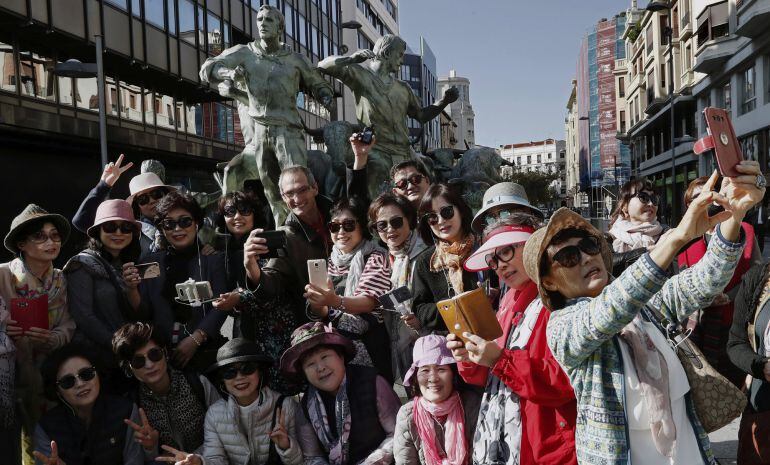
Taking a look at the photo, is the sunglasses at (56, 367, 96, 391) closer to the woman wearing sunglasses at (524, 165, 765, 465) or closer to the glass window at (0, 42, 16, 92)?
the woman wearing sunglasses at (524, 165, 765, 465)

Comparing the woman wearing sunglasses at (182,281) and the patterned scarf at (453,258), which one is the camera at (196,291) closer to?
the woman wearing sunglasses at (182,281)

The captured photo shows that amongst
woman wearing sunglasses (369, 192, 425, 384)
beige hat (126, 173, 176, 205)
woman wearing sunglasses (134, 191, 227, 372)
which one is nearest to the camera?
woman wearing sunglasses (369, 192, 425, 384)

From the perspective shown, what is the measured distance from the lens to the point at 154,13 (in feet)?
62.6

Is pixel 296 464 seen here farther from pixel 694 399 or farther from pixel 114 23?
pixel 114 23

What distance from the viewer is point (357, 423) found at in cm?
334

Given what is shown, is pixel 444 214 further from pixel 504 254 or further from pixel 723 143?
pixel 723 143

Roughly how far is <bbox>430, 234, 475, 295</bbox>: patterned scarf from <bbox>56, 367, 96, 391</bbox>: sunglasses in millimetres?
1835

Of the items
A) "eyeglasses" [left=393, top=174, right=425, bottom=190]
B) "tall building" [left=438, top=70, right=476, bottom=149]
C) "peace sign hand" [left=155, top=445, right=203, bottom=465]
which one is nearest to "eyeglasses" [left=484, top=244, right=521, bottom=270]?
"peace sign hand" [left=155, top=445, right=203, bottom=465]

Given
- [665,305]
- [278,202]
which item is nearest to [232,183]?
[278,202]

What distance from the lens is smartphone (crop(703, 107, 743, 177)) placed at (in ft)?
6.28

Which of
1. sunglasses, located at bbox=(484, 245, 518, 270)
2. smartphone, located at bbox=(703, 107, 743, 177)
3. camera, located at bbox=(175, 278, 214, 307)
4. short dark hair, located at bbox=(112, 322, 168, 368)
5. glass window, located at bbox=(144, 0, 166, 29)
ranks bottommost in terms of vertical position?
short dark hair, located at bbox=(112, 322, 168, 368)

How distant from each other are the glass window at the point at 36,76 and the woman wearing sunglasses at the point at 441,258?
14.5 m

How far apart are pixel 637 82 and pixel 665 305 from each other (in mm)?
45816

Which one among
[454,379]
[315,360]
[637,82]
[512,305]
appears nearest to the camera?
[512,305]
